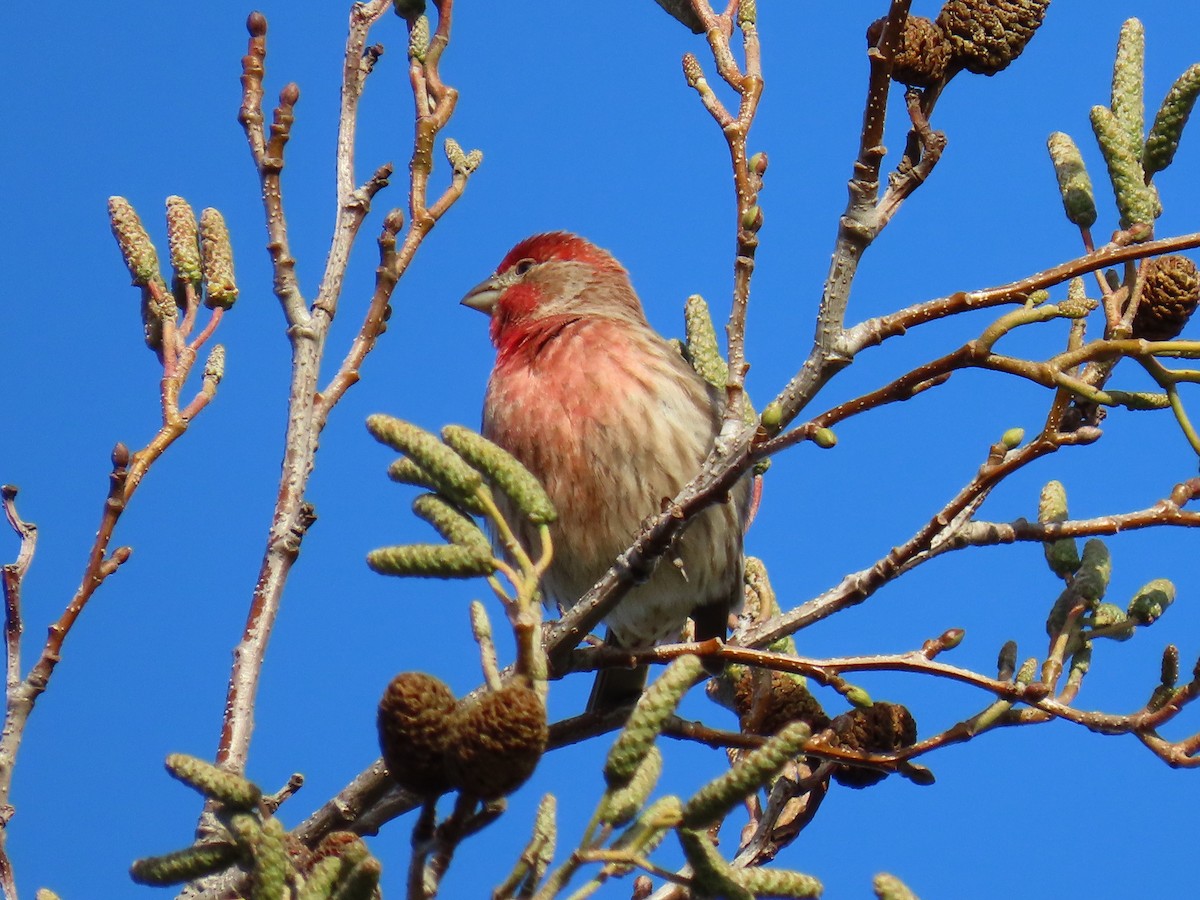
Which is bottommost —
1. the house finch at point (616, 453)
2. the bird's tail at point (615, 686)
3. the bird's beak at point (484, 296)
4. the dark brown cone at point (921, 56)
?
the dark brown cone at point (921, 56)

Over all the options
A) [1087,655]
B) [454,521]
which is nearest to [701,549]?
[1087,655]

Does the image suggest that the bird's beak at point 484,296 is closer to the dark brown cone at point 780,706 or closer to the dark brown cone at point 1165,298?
the dark brown cone at point 780,706

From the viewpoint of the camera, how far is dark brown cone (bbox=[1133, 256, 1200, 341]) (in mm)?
3211

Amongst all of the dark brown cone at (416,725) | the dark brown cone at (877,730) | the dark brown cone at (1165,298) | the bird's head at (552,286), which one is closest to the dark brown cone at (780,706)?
the dark brown cone at (877,730)

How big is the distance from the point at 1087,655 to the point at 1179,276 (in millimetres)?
955

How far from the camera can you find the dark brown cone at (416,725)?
6.18 ft

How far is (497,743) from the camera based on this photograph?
1.83 metres

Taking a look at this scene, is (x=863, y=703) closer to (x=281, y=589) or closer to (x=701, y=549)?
(x=281, y=589)

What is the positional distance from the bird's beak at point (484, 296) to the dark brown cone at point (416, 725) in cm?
593

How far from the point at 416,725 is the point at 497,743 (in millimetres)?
120

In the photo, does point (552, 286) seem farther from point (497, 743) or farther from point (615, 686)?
point (497, 743)

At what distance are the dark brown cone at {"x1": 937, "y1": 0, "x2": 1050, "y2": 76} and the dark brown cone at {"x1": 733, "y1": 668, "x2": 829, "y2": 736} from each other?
1.76 metres

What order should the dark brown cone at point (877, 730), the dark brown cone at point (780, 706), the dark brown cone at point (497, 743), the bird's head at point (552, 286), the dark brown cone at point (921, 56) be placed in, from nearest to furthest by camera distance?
the dark brown cone at point (497, 743), the dark brown cone at point (921, 56), the dark brown cone at point (877, 730), the dark brown cone at point (780, 706), the bird's head at point (552, 286)

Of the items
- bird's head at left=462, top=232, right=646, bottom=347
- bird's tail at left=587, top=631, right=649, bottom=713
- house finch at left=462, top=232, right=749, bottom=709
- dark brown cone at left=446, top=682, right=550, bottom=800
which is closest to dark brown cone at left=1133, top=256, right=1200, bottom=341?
dark brown cone at left=446, top=682, right=550, bottom=800
